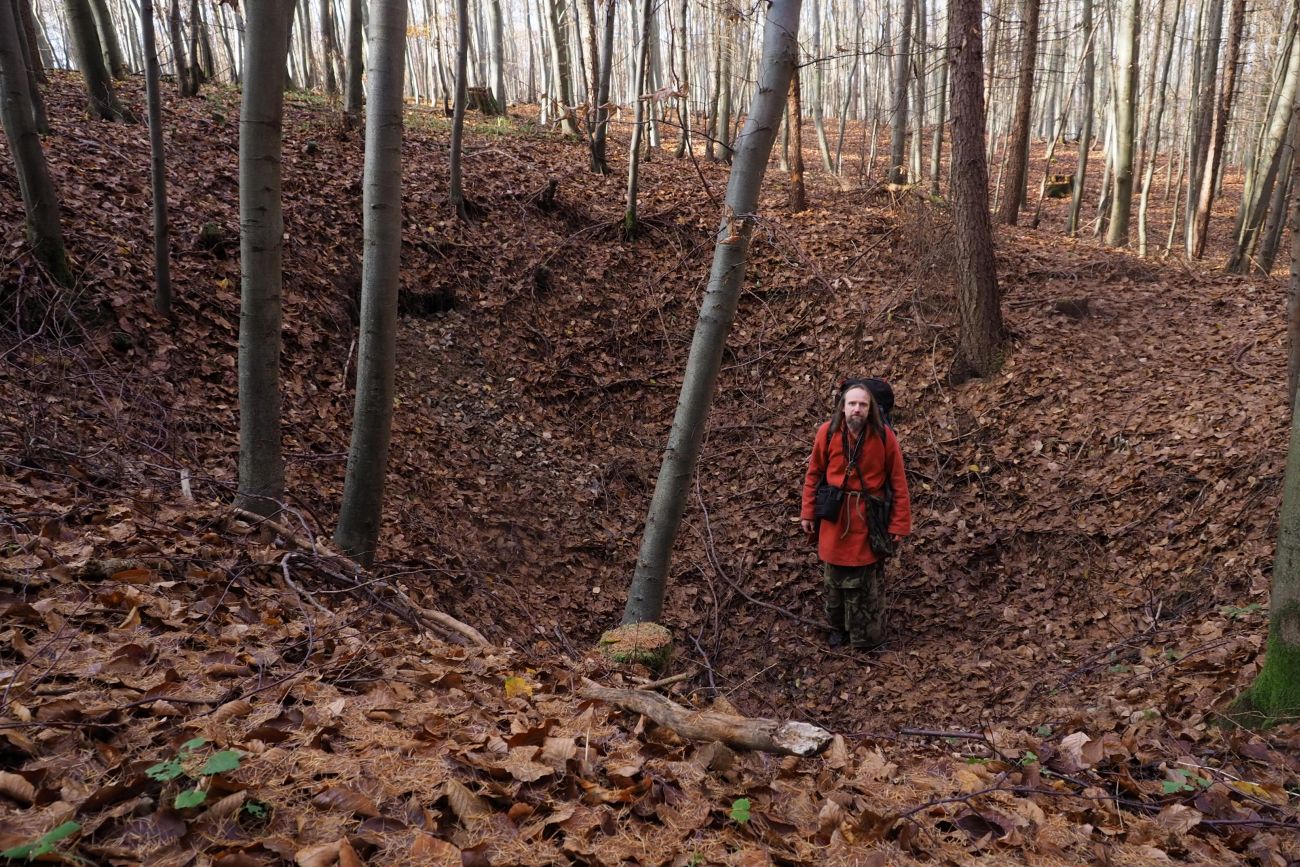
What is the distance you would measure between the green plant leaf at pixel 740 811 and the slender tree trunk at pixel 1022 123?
11524 millimetres

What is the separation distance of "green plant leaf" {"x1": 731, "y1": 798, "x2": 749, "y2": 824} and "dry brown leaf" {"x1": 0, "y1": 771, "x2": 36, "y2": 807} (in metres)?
1.93

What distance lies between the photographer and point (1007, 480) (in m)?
6.77

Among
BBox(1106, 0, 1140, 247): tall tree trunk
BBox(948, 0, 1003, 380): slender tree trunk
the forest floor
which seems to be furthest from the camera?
BBox(1106, 0, 1140, 247): tall tree trunk

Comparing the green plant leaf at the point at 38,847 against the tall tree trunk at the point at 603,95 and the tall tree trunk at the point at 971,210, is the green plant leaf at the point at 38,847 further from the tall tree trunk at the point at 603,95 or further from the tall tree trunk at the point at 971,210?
the tall tree trunk at the point at 603,95

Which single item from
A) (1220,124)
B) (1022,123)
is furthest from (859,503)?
(1220,124)

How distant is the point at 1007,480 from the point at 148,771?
6.77 m

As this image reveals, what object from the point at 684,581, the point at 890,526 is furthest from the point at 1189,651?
the point at 684,581

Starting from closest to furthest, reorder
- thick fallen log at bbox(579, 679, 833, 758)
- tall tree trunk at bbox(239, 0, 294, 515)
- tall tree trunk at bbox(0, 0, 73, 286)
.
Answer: thick fallen log at bbox(579, 679, 833, 758) < tall tree trunk at bbox(239, 0, 294, 515) < tall tree trunk at bbox(0, 0, 73, 286)

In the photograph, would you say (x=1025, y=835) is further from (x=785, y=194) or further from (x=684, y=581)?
(x=785, y=194)

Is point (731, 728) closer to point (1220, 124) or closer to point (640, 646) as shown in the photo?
point (640, 646)

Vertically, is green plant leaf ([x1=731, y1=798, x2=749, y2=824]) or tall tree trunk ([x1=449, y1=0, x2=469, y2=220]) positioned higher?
tall tree trunk ([x1=449, y1=0, x2=469, y2=220])

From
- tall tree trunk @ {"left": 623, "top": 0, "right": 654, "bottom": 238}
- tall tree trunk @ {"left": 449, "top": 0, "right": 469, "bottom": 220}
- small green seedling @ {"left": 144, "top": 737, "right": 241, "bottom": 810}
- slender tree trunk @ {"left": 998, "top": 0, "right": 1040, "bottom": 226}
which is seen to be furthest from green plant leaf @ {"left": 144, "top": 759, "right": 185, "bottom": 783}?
slender tree trunk @ {"left": 998, "top": 0, "right": 1040, "bottom": 226}

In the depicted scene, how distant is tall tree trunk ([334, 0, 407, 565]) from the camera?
394 cm

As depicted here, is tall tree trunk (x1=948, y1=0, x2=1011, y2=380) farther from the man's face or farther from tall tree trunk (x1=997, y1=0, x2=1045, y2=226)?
tall tree trunk (x1=997, y1=0, x2=1045, y2=226)
